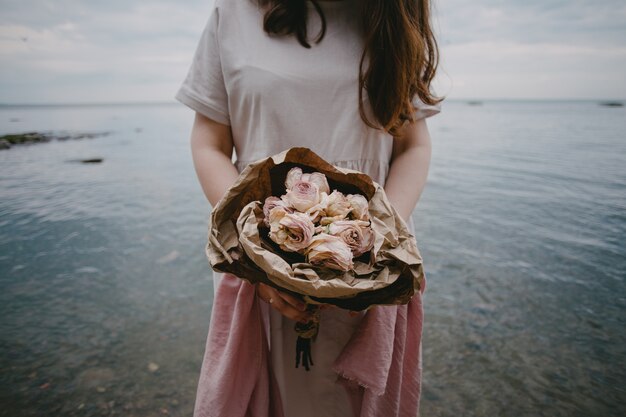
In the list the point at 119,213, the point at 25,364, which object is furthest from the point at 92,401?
the point at 119,213

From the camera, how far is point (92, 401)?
271 centimetres

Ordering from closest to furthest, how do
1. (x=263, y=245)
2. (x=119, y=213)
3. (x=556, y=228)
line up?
(x=263, y=245) → (x=556, y=228) → (x=119, y=213)

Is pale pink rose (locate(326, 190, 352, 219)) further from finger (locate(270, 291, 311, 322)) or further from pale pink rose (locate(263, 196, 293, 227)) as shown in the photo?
finger (locate(270, 291, 311, 322))

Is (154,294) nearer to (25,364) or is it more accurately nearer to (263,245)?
(25,364)

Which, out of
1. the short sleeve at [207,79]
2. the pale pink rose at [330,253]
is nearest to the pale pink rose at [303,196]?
the pale pink rose at [330,253]

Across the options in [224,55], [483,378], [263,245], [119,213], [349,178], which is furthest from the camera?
[119,213]

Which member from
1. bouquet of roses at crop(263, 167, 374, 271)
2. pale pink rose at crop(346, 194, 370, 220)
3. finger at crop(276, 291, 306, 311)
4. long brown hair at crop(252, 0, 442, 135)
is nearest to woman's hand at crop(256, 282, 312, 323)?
finger at crop(276, 291, 306, 311)

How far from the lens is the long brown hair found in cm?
128

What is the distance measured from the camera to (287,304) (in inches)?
41.4

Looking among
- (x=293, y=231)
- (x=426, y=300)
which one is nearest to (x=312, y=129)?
(x=293, y=231)

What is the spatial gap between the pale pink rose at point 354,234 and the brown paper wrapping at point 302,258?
3cm

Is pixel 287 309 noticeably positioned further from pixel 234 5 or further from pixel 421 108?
pixel 234 5

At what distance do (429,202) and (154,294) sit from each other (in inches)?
235

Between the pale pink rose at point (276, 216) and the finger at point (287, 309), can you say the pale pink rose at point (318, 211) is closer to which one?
the pale pink rose at point (276, 216)
